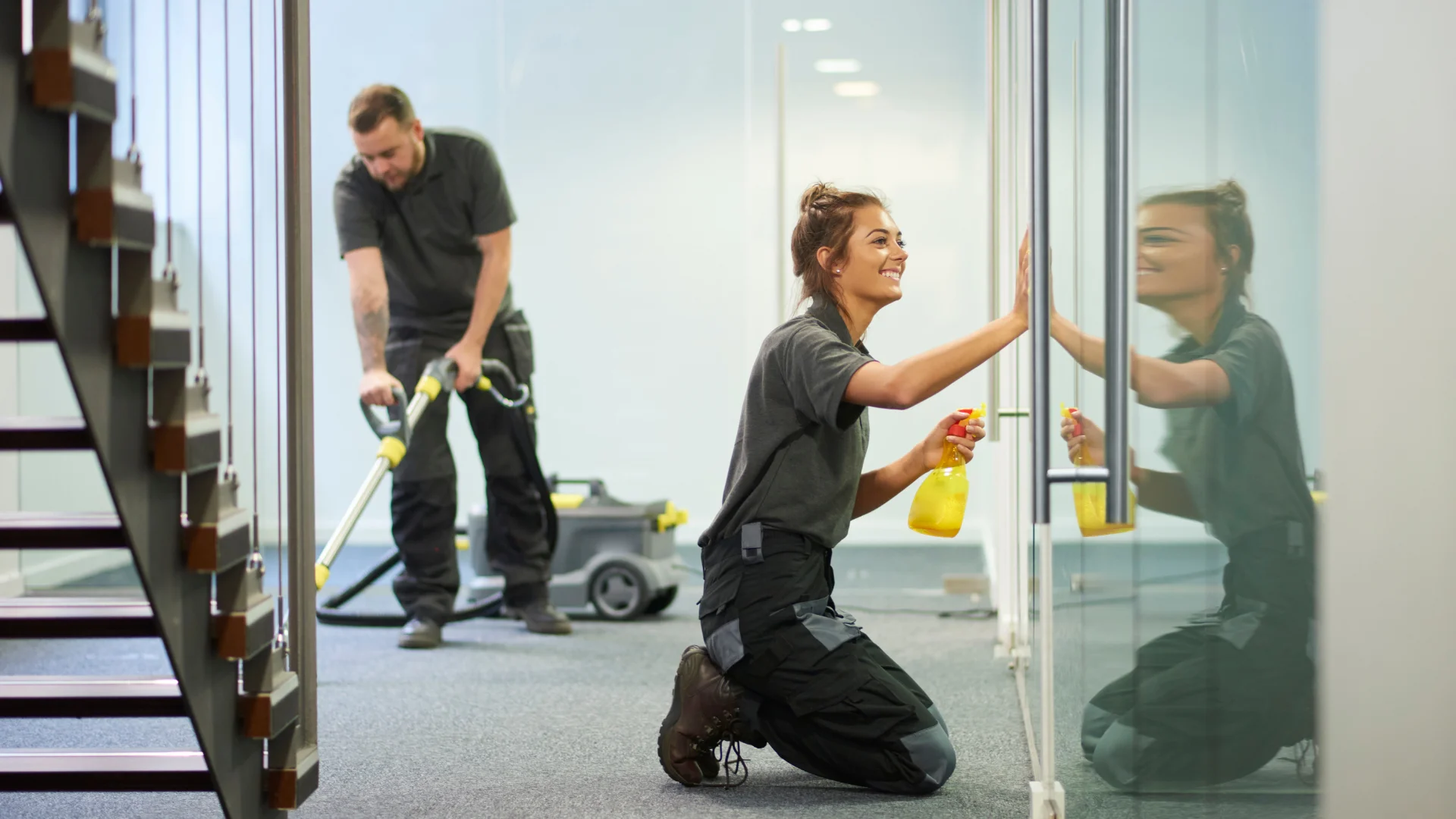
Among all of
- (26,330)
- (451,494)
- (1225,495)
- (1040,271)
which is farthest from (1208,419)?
(451,494)

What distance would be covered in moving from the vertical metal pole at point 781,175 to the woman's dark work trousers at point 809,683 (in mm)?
2105

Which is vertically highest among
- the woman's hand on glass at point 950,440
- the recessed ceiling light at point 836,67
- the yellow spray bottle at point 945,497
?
the recessed ceiling light at point 836,67

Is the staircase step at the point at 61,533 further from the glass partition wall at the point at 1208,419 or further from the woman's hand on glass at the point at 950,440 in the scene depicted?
the woman's hand on glass at the point at 950,440

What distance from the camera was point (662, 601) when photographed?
411 cm

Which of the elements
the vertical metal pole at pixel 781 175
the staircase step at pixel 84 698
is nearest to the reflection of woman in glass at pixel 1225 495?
the staircase step at pixel 84 698

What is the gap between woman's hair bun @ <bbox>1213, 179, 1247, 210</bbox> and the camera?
3.64 feet

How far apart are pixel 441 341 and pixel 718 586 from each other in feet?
5.86

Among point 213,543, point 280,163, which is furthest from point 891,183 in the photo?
point 213,543

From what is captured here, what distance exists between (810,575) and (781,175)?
8.01 feet

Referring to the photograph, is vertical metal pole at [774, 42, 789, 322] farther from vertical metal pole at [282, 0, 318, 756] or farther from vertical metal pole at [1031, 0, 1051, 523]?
vertical metal pole at [1031, 0, 1051, 523]

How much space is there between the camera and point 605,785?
90.7 inches

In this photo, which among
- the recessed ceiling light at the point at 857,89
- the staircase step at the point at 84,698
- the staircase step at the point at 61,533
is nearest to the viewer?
the staircase step at the point at 61,533

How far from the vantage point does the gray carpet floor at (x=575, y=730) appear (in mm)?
1784

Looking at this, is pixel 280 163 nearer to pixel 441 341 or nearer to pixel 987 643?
pixel 441 341
